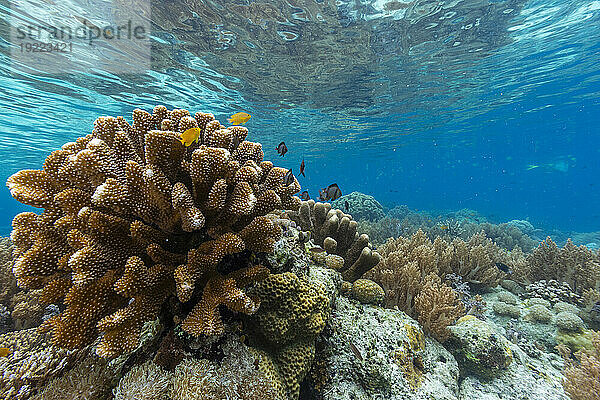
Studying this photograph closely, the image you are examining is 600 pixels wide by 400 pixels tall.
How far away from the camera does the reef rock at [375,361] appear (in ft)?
9.10

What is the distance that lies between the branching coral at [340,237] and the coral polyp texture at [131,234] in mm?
2247

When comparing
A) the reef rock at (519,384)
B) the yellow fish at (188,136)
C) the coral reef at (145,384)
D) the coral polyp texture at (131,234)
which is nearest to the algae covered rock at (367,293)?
the reef rock at (519,384)

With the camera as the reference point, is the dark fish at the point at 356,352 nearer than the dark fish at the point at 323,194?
Yes

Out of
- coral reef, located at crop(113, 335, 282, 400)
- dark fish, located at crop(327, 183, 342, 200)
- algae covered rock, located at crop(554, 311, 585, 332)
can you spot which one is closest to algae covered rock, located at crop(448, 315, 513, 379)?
algae covered rock, located at crop(554, 311, 585, 332)

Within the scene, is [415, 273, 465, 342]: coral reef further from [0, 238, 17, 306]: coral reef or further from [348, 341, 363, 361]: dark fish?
[0, 238, 17, 306]: coral reef

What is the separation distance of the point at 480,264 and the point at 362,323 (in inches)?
198

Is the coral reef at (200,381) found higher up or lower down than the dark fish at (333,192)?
lower down

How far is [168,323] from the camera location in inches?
82.0

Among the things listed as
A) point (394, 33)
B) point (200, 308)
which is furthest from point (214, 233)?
point (394, 33)

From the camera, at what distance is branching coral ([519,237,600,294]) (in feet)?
19.8

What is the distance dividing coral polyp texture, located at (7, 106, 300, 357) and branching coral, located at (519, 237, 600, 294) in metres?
8.04

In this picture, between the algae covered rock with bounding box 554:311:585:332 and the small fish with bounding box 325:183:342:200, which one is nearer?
the algae covered rock with bounding box 554:311:585:332

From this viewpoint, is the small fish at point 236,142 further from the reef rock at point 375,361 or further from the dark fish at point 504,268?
the dark fish at point 504,268

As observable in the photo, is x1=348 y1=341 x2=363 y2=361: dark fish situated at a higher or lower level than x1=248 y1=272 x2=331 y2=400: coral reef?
lower
